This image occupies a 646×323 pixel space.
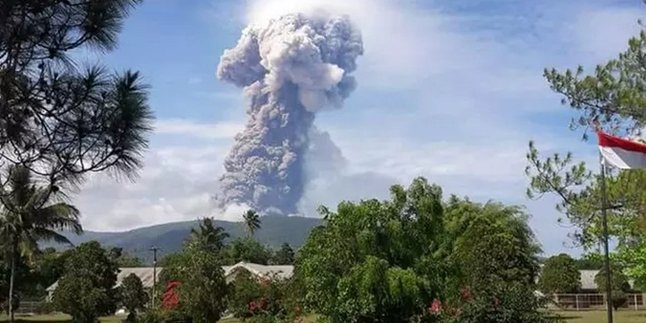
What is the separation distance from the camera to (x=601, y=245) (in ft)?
78.0

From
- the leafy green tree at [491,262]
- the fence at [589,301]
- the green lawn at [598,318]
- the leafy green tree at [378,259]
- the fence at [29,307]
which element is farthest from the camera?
the fence at [29,307]

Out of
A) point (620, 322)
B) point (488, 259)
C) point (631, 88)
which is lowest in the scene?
point (620, 322)

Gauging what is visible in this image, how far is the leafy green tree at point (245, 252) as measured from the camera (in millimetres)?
A: 85838

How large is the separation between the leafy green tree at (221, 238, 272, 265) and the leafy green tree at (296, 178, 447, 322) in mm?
55811

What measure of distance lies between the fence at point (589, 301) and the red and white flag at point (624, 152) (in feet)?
147

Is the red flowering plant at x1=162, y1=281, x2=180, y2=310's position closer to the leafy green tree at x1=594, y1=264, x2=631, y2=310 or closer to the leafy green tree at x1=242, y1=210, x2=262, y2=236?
the leafy green tree at x1=594, y1=264, x2=631, y2=310

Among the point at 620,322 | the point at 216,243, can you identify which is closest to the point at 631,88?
the point at 620,322

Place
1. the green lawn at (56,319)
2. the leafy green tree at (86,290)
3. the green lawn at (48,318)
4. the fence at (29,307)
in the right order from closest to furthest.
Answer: the leafy green tree at (86,290) → the green lawn at (56,319) → the green lawn at (48,318) → the fence at (29,307)

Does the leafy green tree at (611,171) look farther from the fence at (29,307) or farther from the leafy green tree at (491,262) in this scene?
the fence at (29,307)

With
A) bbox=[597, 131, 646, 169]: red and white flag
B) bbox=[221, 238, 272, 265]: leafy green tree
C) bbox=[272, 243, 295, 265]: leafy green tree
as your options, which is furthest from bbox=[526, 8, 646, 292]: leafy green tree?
bbox=[272, 243, 295, 265]: leafy green tree

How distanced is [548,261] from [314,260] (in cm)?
4568

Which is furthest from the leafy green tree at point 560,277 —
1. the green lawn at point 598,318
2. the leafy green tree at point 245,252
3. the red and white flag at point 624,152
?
the red and white flag at point 624,152

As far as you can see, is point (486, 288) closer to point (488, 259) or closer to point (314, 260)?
point (314, 260)

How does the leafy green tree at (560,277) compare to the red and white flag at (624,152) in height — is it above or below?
below
